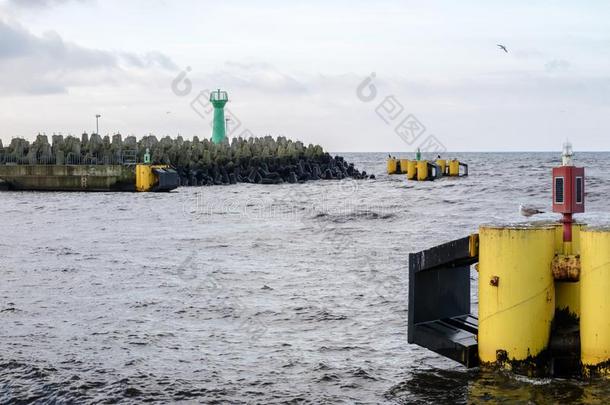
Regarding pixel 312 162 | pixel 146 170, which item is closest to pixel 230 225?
pixel 146 170

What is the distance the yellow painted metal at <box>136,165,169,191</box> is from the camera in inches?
1565

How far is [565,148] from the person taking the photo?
21.2 feet

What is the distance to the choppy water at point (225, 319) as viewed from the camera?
20.9 feet

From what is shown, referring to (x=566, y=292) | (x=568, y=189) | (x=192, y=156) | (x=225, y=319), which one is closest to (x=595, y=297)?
(x=566, y=292)

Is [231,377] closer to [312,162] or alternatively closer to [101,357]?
[101,357]

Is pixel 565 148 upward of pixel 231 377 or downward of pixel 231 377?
upward

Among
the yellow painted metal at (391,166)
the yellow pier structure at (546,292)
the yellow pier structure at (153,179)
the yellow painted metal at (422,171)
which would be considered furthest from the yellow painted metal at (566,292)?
the yellow painted metal at (391,166)

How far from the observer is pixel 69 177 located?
138 feet

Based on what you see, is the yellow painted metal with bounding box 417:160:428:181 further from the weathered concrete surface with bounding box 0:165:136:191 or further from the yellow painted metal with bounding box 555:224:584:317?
the yellow painted metal with bounding box 555:224:584:317

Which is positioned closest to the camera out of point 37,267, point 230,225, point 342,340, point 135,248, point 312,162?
point 342,340

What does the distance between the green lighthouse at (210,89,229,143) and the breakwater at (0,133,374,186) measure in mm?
8760

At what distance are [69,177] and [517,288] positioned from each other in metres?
38.6

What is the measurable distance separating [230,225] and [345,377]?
1493 centimetres

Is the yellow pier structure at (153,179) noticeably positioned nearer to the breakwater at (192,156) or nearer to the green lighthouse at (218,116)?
the breakwater at (192,156)
